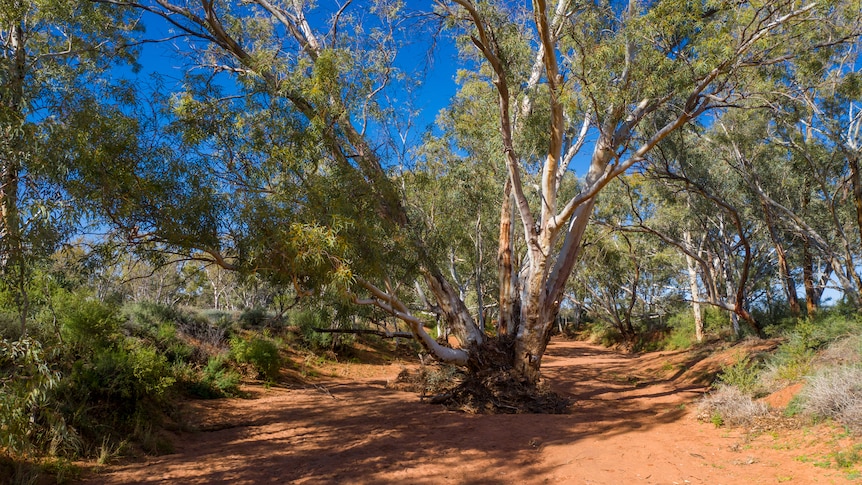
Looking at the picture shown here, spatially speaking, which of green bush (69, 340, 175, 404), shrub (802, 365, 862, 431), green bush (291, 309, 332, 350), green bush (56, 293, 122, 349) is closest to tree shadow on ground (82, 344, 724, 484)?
green bush (69, 340, 175, 404)

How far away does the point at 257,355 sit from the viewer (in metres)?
11.1

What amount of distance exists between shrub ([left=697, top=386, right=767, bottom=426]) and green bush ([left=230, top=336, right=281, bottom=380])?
8386 mm

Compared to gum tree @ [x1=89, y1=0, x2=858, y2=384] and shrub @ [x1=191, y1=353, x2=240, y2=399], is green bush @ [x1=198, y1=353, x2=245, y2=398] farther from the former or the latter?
gum tree @ [x1=89, y1=0, x2=858, y2=384]

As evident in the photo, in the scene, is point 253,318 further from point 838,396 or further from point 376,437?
point 838,396

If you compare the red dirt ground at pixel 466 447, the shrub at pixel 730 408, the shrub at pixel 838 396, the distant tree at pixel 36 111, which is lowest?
the red dirt ground at pixel 466 447

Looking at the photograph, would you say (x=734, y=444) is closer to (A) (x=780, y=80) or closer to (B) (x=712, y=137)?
(A) (x=780, y=80)

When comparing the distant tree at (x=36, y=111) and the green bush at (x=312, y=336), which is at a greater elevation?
the distant tree at (x=36, y=111)

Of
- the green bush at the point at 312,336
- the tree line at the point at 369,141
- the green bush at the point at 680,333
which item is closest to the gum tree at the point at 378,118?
the tree line at the point at 369,141

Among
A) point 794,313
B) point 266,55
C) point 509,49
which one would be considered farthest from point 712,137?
point 266,55

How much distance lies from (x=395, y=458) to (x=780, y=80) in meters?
10.8

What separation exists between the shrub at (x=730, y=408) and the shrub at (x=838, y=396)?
0.58m

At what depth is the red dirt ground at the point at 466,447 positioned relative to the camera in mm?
4820

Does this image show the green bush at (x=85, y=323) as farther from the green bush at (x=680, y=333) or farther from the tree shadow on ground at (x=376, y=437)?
the green bush at (x=680, y=333)

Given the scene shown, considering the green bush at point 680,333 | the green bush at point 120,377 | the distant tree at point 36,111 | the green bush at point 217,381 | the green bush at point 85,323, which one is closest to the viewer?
the distant tree at point 36,111
